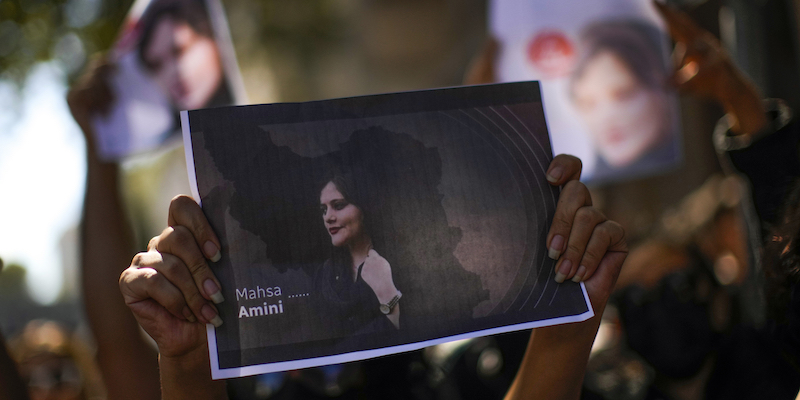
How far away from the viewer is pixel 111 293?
5.87 feet

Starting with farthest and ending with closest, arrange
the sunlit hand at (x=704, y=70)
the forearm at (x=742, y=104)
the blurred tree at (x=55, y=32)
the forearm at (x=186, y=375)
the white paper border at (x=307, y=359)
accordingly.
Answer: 1. the blurred tree at (x=55, y=32)
2. the sunlit hand at (x=704, y=70)
3. the forearm at (x=742, y=104)
4. the forearm at (x=186, y=375)
5. the white paper border at (x=307, y=359)

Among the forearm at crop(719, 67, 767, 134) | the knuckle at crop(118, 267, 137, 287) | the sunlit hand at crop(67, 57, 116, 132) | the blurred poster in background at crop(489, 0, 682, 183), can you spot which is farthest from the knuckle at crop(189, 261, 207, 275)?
the forearm at crop(719, 67, 767, 134)

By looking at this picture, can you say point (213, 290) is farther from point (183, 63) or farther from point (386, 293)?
point (183, 63)

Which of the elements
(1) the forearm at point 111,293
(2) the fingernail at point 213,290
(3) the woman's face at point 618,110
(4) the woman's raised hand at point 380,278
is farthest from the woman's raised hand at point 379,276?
(3) the woman's face at point 618,110

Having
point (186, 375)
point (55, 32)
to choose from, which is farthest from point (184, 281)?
point (55, 32)

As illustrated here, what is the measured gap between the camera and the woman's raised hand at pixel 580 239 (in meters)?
1.03

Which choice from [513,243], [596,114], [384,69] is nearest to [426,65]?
[384,69]

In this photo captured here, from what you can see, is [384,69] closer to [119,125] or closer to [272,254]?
[119,125]

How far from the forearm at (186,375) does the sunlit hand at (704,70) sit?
5.46 ft

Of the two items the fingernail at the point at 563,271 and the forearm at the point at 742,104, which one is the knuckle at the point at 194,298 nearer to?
the fingernail at the point at 563,271

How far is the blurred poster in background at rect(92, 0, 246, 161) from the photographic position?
1803 mm

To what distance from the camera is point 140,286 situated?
944 mm

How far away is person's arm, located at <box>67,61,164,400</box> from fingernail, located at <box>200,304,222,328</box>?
3.07 ft

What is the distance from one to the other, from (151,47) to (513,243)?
1.41 metres
